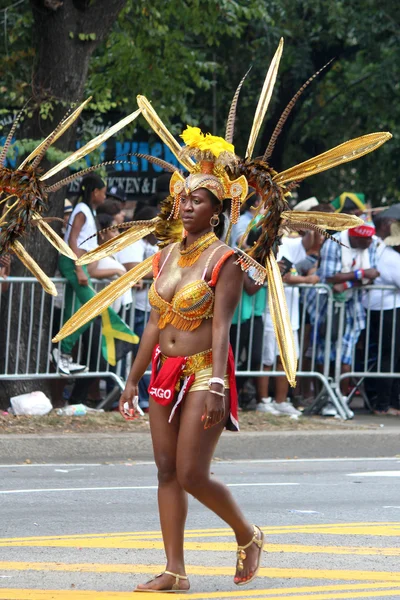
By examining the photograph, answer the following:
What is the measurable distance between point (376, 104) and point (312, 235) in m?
7.69

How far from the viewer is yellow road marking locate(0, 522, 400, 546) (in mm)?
7262

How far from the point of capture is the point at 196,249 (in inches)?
236

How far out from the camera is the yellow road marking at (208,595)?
5531mm

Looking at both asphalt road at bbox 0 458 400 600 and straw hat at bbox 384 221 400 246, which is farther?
straw hat at bbox 384 221 400 246

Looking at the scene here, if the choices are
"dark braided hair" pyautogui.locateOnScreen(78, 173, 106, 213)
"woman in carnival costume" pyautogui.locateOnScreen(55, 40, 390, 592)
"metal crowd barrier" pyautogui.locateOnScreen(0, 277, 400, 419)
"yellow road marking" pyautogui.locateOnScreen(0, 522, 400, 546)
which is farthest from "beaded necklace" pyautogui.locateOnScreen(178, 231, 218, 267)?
"dark braided hair" pyautogui.locateOnScreen(78, 173, 106, 213)

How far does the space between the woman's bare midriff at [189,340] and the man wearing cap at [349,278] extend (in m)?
7.66

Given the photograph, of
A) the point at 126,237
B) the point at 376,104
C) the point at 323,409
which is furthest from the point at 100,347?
the point at 376,104

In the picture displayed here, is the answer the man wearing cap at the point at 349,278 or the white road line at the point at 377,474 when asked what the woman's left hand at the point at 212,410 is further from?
the man wearing cap at the point at 349,278

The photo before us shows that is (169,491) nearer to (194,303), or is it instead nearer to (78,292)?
(194,303)

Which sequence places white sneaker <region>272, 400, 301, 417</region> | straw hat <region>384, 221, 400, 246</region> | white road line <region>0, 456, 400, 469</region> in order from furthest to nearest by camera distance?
straw hat <region>384, 221, 400, 246</region> < white sneaker <region>272, 400, 301, 417</region> < white road line <region>0, 456, 400, 469</region>

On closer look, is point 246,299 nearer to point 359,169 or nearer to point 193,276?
point 193,276

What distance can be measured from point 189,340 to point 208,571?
3.99 feet

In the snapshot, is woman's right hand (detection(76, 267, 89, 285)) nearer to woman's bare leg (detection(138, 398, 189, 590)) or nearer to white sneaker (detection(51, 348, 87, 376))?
white sneaker (detection(51, 348, 87, 376))

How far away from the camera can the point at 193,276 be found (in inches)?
234
